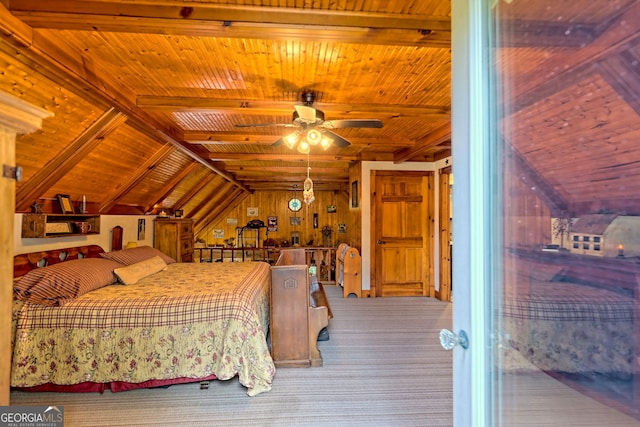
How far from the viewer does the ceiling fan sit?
254 centimetres

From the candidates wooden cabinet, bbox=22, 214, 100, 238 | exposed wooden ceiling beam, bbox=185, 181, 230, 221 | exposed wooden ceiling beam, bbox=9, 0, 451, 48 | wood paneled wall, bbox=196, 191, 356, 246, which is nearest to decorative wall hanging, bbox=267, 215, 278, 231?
wood paneled wall, bbox=196, 191, 356, 246

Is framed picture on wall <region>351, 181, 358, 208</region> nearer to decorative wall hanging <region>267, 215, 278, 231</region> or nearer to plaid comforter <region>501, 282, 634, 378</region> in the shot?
decorative wall hanging <region>267, 215, 278, 231</region>

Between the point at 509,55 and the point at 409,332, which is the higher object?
the point at 509,55

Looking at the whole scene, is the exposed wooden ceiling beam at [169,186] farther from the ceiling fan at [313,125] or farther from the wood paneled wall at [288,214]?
the wood paneled wall at [288,214]

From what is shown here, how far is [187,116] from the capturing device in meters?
3.54

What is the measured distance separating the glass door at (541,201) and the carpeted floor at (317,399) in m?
1.33

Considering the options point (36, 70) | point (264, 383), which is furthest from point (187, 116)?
point (264, 383)

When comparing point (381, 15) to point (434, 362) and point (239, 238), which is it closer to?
point (434, 362)

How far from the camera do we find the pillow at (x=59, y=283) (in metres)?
2.30

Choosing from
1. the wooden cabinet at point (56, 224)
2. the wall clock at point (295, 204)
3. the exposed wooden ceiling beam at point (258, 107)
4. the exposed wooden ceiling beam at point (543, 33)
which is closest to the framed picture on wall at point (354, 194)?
the exposed wooden ceiling beam at point (258, 107)

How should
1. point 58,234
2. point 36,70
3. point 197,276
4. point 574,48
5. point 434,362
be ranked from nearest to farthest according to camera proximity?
point 574,48 → point 36,70 → point 434,362 → point 58,234 → point 197,276

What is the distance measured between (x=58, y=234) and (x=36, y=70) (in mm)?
1749

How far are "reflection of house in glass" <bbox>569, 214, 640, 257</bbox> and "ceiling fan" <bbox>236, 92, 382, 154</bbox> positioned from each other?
1.83 metres

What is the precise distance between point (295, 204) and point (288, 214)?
0.42 metres
